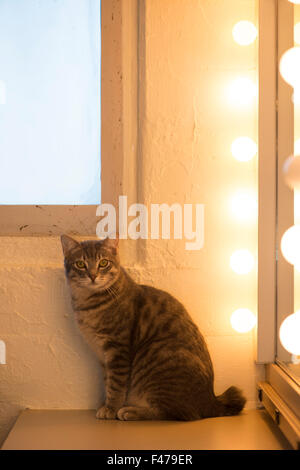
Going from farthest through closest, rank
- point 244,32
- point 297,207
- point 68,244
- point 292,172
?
1. point 244,32
2. point 68,244
3. point 297,207
4. point 292,172

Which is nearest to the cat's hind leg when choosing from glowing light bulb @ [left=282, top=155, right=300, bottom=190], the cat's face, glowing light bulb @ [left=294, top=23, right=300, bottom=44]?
the cat's face

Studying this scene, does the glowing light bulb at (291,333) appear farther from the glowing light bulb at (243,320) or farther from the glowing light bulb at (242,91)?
the glowing light bulb at (242,91)

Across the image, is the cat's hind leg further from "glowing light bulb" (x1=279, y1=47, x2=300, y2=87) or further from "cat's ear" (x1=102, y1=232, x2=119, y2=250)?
"glowing light bulb" (x1=279, y1=47, x2=300, y2=87)

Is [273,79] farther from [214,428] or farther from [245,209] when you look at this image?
[214,428]

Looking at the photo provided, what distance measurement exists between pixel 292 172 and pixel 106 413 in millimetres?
888

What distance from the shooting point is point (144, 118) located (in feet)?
5.00

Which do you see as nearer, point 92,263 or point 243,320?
point 92,263

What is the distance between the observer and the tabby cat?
1.36 m

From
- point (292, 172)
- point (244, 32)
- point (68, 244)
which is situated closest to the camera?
point (292, 172)

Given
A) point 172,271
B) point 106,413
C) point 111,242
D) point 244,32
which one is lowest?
point 106,413

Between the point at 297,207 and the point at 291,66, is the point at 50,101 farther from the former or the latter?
the point at 297,207

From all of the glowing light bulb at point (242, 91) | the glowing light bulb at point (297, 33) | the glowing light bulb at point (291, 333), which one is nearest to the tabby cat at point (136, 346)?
the glowing light bulb at point (291, 333)

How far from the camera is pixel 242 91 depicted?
152 centimetres
